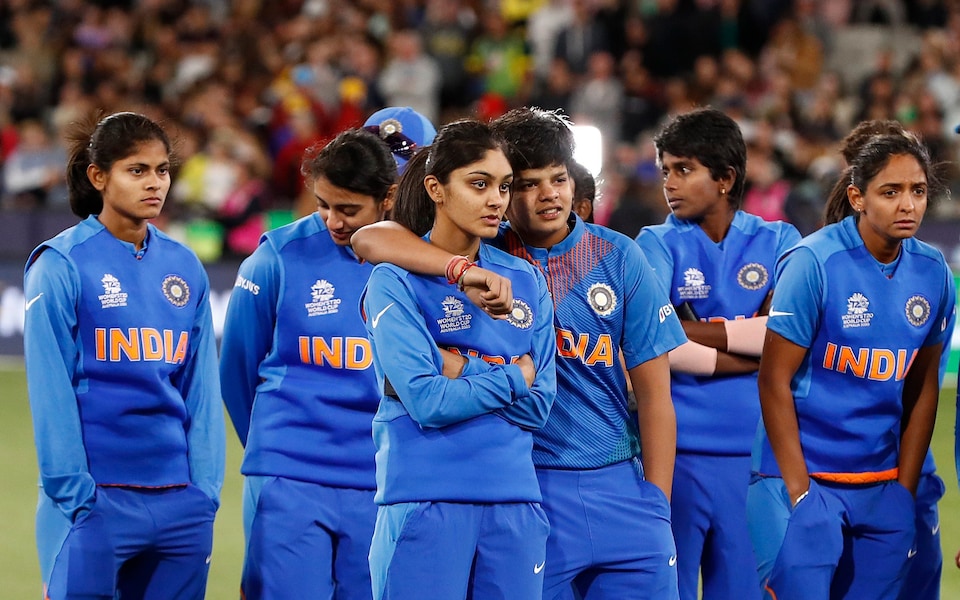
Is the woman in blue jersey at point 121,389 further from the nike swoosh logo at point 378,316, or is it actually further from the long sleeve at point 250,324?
the nike swoosh logo at point 378,316

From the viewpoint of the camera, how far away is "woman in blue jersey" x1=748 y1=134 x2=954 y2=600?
449 cm

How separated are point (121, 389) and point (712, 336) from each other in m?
2.04

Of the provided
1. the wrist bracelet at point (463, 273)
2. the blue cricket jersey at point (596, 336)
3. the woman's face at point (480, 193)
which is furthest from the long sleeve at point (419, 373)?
the blue cricket jersey at point (596, 336)

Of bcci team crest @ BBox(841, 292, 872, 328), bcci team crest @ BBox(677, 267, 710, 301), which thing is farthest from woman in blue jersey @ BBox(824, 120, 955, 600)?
bcci team crest @ BBox(677, 267, 710, 301)

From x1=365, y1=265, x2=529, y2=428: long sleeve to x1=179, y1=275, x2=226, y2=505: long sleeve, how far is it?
1095mm

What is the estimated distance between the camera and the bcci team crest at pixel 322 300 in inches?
185

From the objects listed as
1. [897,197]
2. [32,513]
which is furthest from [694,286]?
[32,513]

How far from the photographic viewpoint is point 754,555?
16.4ft

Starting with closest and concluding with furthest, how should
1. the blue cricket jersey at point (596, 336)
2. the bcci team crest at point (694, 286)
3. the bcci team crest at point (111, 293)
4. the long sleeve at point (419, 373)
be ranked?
1. the long sleeve at point (419, 373)
2. the blue cricket jersey at point (596, 336)
3. the bcci team crest at point (111, 293)
4. the bcci team crest at point (694, 286)

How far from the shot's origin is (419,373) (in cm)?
367

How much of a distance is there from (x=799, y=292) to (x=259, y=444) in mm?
1850

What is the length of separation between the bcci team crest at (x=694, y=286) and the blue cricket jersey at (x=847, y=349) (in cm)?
59

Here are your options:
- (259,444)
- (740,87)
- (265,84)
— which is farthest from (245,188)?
(259,444)

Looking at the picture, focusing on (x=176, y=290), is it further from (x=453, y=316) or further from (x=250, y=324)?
(x=453, y=316)
